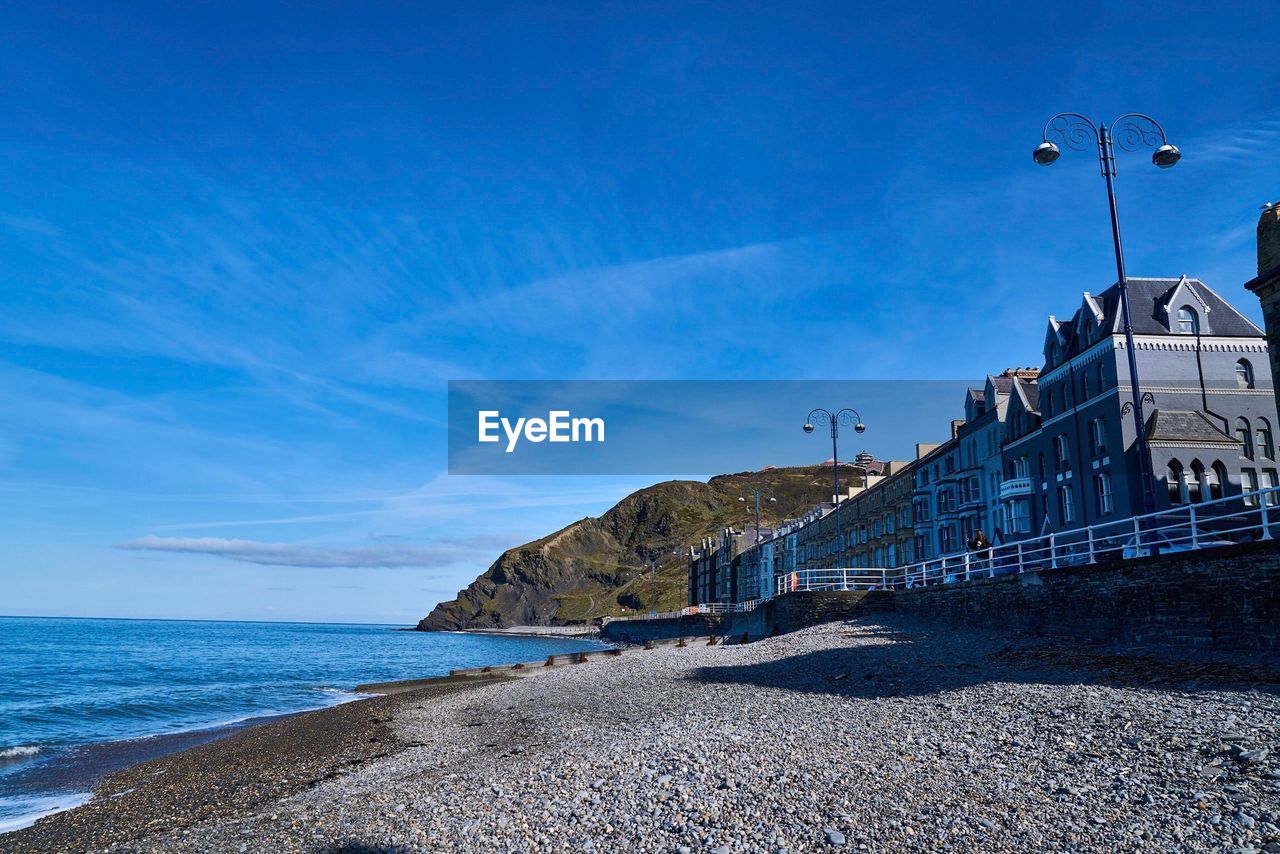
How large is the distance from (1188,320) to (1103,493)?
9809mm

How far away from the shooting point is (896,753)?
13164 millimetres

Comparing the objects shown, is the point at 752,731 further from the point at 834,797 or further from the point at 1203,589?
the point at 1203,589

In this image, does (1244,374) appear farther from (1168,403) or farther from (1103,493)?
(1103,493)

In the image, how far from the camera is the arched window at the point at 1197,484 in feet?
127

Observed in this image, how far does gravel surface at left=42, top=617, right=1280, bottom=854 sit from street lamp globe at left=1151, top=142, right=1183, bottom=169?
571 inches

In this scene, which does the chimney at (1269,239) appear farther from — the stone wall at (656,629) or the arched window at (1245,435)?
the stone wall at (656,629)

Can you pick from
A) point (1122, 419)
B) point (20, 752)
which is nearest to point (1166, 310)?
point (1122, 419)

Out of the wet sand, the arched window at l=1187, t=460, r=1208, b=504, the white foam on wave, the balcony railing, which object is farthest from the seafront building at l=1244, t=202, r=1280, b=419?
the white foam on wave

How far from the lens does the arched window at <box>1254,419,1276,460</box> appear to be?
132 feet

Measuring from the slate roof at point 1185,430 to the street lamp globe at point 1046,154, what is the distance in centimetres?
1990

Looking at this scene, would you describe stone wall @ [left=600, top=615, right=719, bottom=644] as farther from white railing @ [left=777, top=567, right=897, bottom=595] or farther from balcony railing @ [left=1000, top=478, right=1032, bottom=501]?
balcony railing @ [left=1000, top=478, right=1032, bottom=501]

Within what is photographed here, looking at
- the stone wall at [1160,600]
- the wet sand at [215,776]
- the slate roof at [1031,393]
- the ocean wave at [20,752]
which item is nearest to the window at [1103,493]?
the slate roof at [1031,393]

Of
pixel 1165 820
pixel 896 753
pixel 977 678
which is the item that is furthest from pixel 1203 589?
pixel 1165 820

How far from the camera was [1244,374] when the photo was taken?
41.3 m
